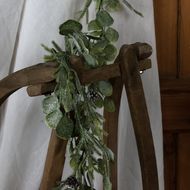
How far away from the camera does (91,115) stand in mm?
630

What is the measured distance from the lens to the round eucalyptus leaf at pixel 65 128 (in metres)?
0.60

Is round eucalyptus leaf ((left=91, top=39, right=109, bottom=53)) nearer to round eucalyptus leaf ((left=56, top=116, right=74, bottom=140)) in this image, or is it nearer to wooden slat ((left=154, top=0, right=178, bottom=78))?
round eucalyptus leaf ((left=56, top=116, right=74, bottom=140))

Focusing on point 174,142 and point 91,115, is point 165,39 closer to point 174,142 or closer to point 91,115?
point 174,142

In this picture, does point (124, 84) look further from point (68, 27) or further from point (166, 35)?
point (166, 35)

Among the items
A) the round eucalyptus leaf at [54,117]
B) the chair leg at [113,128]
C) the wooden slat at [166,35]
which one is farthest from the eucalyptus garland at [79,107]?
the wooden slat at [166,35]

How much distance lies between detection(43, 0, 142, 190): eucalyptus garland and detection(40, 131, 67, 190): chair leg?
0.04 meters

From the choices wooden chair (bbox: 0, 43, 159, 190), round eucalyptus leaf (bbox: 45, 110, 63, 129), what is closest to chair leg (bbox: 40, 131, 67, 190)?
Result: wooden chair (bbox: 0, 43, 159, 190)

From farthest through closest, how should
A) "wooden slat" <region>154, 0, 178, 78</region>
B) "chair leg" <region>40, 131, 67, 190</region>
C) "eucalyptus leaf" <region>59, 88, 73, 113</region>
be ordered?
"wooden slat" <region>154, 0, 178, 78</region> → "chair leg" <region>40, 131, 67, 190</region> → "eucalyptus leaf" <region>59, 88, 73, 113</region>

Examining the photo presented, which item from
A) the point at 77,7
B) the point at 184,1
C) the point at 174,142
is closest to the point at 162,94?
the point at 174,142

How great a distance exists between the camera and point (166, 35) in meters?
1.01

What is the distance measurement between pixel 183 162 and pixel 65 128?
567 millimetres

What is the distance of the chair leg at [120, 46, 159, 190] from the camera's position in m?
0.65

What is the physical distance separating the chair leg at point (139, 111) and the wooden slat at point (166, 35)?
1.19 ft

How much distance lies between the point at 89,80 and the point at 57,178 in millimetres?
215
